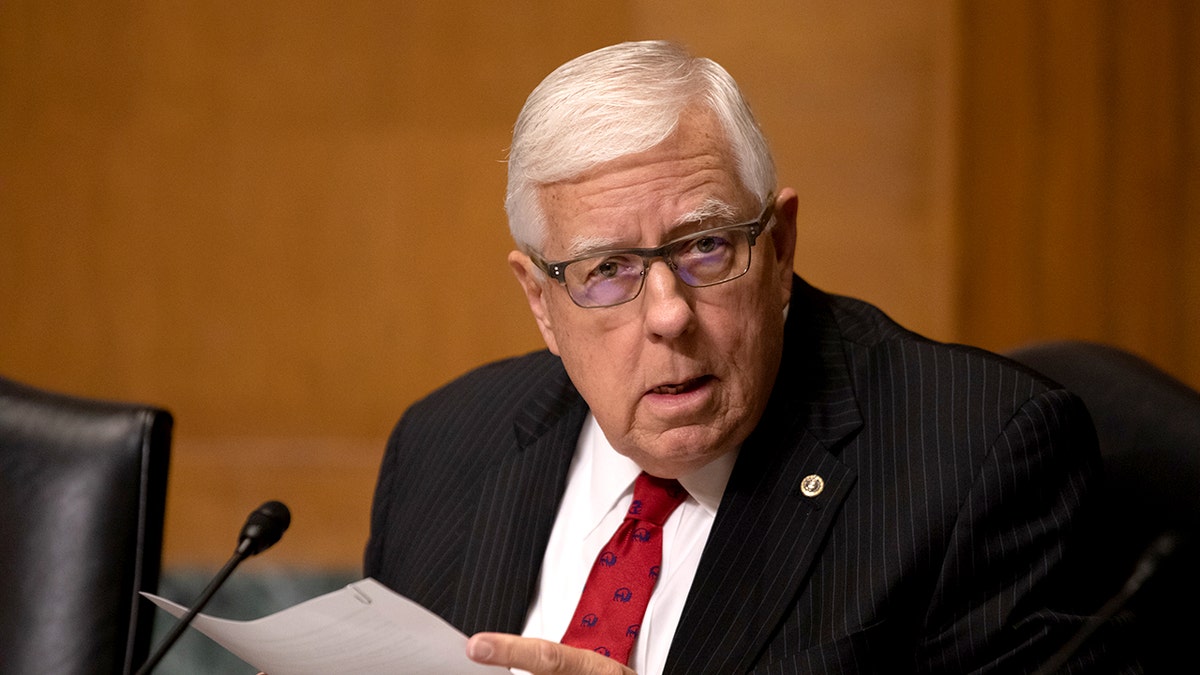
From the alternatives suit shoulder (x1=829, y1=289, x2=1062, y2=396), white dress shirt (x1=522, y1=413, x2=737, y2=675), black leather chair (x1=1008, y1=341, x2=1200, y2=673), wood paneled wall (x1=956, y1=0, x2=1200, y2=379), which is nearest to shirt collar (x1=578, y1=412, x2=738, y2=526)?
white dress shirt (x1=522, y1=413, x2=737, y2=675)

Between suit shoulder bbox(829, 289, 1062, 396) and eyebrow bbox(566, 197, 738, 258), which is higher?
eyebrow bbox(566, 197, 738, 258)

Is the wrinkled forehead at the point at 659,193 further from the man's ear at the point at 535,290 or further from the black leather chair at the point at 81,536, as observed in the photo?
the black leather chair at the point at 81,536

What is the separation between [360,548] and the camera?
4133 millimetres

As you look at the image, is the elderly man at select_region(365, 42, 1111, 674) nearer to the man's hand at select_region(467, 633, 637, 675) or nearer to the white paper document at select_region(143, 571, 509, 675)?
the man's hand at select_region(467, 633, 637, 675)

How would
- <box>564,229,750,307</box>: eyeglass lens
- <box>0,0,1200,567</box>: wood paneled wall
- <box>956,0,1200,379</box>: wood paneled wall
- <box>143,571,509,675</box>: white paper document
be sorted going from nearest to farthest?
<box>143,571,509,675</box>: white paper document < <box>564,229,750,307</box>: eyeglass lens < <box>956,0,1200,379</box>: wood paneled wall < <box>0,0,1200,567</box>: wood paneled wall

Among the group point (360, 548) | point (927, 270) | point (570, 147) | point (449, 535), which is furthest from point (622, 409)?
point (360, 548)

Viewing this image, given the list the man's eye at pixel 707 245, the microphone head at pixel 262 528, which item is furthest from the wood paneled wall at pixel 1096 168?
the microphone head at pixel 262 528

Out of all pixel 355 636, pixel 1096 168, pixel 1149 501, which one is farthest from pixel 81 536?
pixel 1096 168

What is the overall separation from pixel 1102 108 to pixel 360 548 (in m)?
2.62

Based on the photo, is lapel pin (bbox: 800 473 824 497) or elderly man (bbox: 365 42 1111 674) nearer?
elderly man (bbox: 365 42 1111 674)

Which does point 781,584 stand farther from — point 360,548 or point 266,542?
point 360,548

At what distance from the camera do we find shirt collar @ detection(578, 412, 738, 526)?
5.81ft

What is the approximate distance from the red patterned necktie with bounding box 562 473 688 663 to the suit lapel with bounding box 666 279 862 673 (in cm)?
11

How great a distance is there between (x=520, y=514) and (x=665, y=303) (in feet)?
1.61
